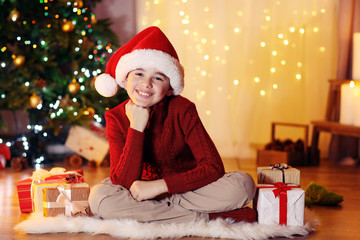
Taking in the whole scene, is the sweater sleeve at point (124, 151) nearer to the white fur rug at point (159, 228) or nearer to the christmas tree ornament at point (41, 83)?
the white fur rug at point (159, 228)

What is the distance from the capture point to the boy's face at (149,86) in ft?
7.16

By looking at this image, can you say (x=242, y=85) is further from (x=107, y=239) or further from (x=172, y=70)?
(x=107, y=239)

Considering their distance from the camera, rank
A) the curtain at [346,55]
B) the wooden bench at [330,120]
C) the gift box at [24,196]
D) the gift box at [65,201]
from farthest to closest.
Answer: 1. the curtain at [346,55]
2. the wooden bench at [330,120]
3. the gift box at [24,196]
4. the gift box at [65,201]

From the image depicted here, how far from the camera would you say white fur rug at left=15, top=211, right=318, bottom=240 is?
2049mm

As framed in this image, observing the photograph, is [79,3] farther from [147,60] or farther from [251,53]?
[147,60]

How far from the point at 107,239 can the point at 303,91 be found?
7.93 feet

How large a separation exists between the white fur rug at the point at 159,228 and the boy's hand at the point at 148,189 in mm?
108

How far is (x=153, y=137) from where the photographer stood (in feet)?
7.51

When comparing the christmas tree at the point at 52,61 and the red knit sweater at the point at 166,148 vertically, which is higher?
the christmas tree at the point at 52,61

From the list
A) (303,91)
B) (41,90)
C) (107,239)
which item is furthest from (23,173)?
(303,91)

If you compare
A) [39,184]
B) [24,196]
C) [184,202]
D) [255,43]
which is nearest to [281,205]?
[184,202]

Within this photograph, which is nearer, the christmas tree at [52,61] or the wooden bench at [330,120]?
the christmas tree at [52,61]

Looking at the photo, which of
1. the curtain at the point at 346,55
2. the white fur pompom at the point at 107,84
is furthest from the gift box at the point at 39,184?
the curtain at the point at 346,55

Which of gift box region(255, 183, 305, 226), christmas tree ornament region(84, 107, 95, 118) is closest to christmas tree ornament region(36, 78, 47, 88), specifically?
christmas tree ornament region(84, 107, 95, 118)
